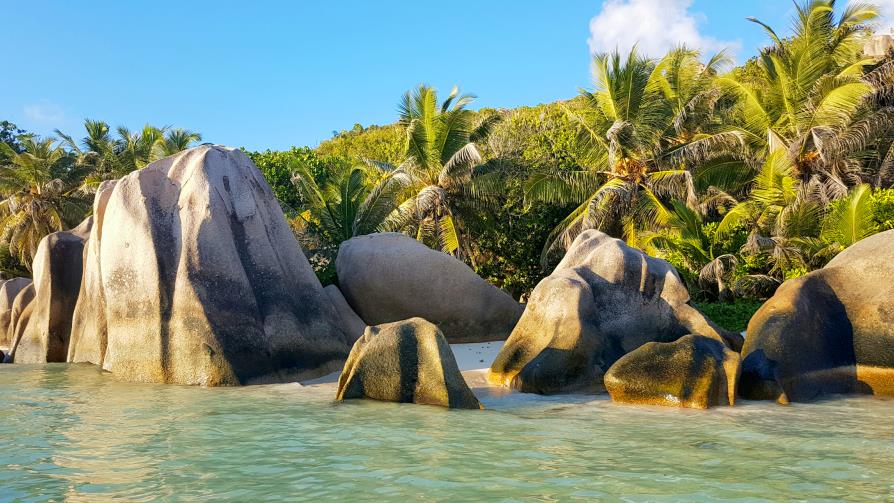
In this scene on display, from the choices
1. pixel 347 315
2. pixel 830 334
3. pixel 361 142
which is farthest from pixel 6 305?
pixel 361 142

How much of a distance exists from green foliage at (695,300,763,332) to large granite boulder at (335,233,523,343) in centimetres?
456

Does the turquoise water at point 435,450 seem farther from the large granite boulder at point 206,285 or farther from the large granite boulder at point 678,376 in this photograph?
the large granite boulder at point 206,285

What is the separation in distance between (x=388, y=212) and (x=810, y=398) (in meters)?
15.7

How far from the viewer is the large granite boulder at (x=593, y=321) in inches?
393

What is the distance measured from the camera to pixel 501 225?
82.1ft

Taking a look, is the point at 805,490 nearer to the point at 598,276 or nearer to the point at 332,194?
the point at 598,276

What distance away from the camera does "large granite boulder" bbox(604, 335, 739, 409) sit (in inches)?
340

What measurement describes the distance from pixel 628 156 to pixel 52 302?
50.4 ft

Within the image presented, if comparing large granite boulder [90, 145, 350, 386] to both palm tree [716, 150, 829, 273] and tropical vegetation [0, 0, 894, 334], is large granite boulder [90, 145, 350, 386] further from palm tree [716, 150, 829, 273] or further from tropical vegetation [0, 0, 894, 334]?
palm tree [716, 150, 829, 273]

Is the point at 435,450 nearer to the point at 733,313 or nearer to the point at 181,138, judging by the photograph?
the point at 733,313

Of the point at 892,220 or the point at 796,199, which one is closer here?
the point at 892,220

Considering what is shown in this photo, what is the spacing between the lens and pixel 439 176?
79.0 feet

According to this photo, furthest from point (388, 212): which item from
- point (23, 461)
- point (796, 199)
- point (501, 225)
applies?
point (23, 461)

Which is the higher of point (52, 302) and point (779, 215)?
point (779, 215)
